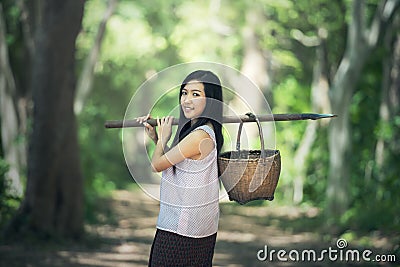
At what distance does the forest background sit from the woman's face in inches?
354

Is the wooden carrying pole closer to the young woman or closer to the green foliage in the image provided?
the young woman

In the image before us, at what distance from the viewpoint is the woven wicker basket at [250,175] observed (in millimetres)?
6047

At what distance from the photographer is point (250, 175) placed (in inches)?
238

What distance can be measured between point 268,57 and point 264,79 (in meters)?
1.44

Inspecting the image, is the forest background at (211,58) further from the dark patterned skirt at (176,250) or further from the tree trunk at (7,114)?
the dark patterned skirt at (176,250)

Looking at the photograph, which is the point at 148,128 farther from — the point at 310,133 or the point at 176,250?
the point at 310,133

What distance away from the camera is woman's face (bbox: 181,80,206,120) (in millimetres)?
6082

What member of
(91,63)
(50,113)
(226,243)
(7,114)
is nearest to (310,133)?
(91,63)

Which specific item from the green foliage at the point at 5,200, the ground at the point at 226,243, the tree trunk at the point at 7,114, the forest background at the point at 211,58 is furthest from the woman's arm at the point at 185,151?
the tree trunk at the point at 7,114

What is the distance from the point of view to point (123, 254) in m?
14.9

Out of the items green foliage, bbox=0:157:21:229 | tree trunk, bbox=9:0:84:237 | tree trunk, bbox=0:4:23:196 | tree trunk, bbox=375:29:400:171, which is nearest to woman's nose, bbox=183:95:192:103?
tree trunk, bbox=9:0:84:237

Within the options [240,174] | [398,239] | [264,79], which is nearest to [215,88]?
[240,174]

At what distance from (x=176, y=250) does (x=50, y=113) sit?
9180 mm

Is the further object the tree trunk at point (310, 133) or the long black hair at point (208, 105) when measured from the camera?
the tree trunk at point (310, 133)
